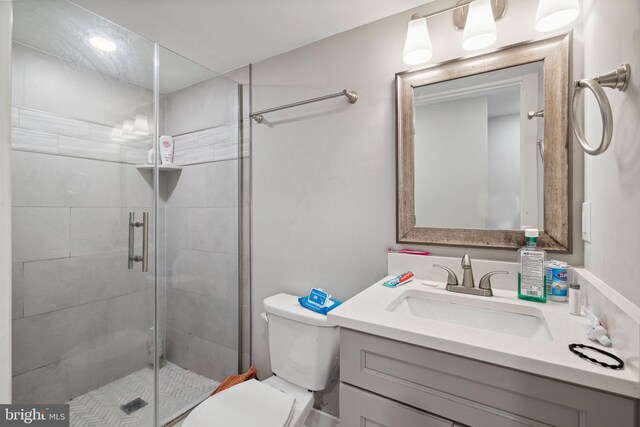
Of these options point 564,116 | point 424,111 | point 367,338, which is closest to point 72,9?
point 424,111

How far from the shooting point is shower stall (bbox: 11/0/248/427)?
1.12 metres

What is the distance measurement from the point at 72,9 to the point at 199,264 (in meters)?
1.35

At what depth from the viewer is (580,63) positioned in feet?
3.41

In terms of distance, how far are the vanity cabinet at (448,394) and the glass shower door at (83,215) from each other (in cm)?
115

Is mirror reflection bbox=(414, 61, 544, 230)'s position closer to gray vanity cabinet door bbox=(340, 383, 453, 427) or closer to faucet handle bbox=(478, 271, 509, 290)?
faucet handle bbox=(478, 271, 509, 290)

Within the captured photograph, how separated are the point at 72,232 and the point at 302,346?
1139 mm

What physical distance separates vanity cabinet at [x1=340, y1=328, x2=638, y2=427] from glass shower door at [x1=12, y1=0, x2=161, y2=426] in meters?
1.15

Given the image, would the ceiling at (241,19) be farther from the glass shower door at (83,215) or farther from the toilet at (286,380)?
the toilet at (286,380)

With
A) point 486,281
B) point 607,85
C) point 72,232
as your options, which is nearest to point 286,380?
point 486,281

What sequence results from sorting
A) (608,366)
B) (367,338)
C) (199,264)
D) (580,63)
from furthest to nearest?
(199,264), (580,63), (367,338), (608,366)

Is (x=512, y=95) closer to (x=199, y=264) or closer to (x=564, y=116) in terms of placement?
(x=564, y=116)

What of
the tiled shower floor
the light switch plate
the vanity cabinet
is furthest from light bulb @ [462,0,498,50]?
the tiled shower floor

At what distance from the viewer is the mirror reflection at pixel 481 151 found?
113 centimetres

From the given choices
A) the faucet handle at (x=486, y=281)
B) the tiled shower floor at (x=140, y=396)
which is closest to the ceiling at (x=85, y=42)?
the tiled shower floor at (x=140, y=396)
